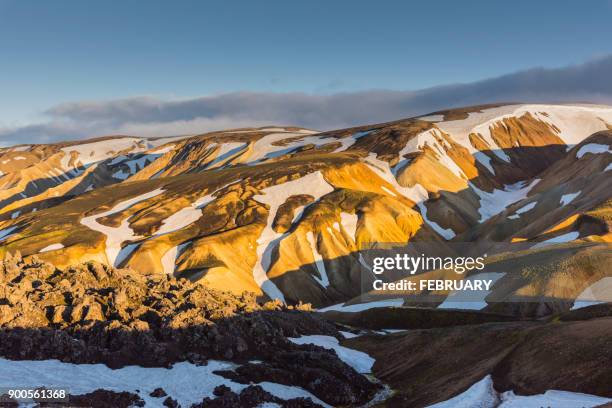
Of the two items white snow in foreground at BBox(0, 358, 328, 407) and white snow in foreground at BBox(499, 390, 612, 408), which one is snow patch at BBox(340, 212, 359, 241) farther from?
white snow in foreground at BBox(499, 390, 612, 408)

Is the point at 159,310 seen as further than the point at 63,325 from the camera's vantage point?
Yes

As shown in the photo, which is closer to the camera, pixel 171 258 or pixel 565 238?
pixel 565 238

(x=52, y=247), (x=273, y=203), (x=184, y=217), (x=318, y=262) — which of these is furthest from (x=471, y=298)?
(x=52, y=247)

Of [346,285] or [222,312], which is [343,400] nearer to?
[222,312]

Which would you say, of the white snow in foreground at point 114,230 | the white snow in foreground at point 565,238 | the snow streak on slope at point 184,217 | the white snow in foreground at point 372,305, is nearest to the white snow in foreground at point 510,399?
the white snow in foreground at point 372,305

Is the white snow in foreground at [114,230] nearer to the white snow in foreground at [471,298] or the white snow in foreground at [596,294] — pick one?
the white snow in foreground at [471,298]

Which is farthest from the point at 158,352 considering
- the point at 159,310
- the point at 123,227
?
the point at 123,227

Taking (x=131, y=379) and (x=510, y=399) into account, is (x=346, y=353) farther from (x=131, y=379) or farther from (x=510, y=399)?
(x=131, y=379)

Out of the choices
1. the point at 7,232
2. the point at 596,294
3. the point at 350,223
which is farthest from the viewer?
the point at 7,232
